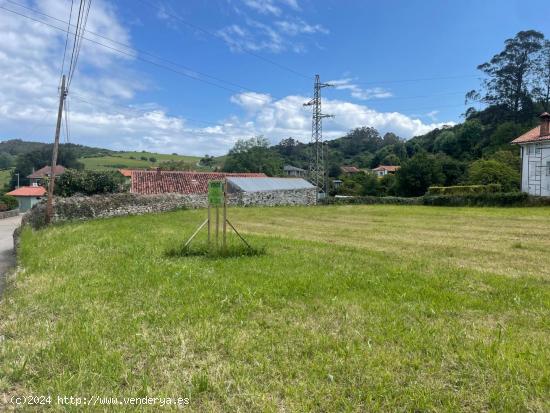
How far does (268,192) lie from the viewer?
118ft

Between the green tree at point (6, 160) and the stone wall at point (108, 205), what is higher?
the green tree at point (6, 160)

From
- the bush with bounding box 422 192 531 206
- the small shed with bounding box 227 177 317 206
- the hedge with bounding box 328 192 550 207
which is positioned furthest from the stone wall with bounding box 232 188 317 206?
the bush with bounding box 422 192 531 206

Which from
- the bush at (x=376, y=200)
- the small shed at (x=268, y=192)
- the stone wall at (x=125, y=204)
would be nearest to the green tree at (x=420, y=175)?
the small shed at (x=268, y=192)

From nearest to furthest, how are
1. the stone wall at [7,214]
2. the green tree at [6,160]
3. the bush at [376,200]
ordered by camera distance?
the bush at [376,200] < the stone wall at [7,214] < the green tree at [6,160]

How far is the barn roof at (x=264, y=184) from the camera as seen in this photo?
3600 centimetres

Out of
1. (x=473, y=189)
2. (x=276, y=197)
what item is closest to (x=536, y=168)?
(x=473, y=189)

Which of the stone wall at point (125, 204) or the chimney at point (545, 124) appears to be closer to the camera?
the stone wall at point (125, 204)

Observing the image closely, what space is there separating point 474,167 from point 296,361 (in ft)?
153

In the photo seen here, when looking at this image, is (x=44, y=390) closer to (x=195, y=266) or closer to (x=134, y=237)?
(x=195, y=266)

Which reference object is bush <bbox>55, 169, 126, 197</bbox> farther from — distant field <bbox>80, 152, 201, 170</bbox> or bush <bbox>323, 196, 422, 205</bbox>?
distant field <bbox>80, 152, 201, 170</bbox>

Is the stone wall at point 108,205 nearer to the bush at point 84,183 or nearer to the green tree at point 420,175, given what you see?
the bush at point 84,183

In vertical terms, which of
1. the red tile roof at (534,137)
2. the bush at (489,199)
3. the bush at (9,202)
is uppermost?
the red tile roof at (534,137)

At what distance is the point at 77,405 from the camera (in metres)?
2.87

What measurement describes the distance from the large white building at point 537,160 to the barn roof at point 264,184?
777 inches
